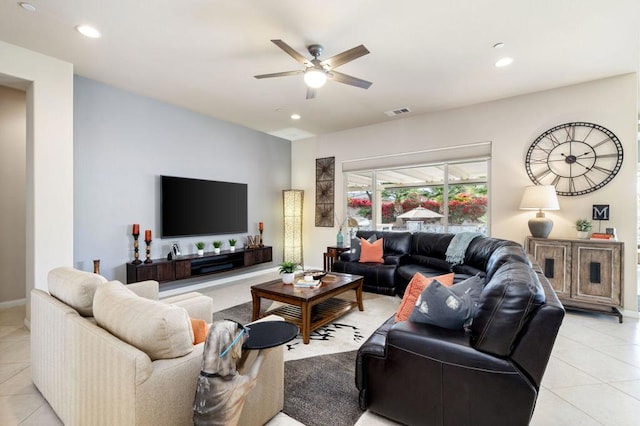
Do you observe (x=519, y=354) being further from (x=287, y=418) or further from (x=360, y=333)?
(x=360, y=333)

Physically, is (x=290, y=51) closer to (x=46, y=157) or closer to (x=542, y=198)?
(x=46, y=157)

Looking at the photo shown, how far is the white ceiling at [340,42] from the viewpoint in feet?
8.17

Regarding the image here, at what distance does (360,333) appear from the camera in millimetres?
3076

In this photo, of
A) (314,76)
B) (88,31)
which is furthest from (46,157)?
(314,76)

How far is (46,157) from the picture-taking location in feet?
10.4

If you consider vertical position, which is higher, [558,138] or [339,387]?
[558,138]

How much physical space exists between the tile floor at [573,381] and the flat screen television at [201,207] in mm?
2066

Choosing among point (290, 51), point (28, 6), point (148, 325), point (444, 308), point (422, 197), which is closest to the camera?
point (148, 325)

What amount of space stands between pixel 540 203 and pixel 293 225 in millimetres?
4399

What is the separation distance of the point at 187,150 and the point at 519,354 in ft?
16.3

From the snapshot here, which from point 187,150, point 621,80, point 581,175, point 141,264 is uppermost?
point 621,80

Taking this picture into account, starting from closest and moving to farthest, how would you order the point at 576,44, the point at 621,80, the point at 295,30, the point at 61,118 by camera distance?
the point at 295,30 < the point at 576,44 < the point at 61,118 < the point at 621,80

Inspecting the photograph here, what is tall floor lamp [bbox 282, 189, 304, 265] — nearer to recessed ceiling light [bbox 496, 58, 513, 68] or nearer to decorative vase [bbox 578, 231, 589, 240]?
recessed ceiling light [bbox 496, 58, 513, 68]

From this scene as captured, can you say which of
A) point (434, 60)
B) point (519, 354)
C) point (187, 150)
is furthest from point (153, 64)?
point (519, 354)
